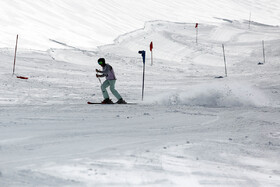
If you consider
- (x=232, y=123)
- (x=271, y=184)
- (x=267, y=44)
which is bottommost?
(x=271, y=184)

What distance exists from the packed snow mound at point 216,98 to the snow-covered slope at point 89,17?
1266cm

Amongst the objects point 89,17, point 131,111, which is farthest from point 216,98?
point 89,17

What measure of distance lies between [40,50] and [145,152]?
17.5 meters

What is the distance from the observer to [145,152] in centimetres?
627

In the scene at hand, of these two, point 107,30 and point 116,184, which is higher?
point 107,30

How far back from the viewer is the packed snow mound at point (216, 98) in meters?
11.7

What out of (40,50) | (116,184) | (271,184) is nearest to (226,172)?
(271,184)

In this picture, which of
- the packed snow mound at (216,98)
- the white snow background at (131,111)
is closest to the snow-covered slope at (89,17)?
the white snow background at (131,111)

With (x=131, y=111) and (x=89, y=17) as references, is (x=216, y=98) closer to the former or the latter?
(x=131, y=111)

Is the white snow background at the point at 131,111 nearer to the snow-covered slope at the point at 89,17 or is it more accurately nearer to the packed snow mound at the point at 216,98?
the packed snow mound at the point at 216,98

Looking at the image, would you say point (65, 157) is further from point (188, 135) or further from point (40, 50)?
point (40, 50)

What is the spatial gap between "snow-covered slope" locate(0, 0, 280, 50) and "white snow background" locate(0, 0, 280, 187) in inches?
7.2

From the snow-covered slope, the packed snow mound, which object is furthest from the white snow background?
the snow-covered slope

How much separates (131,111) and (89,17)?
81.7 feet
